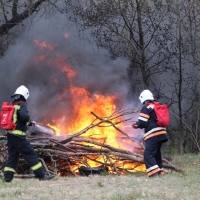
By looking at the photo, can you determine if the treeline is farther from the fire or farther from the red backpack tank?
the red backpack tank

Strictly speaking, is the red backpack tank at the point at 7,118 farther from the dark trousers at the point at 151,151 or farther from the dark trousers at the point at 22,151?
the dark trousers at the point at 151,151

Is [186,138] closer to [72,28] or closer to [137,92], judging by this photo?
[137,92]

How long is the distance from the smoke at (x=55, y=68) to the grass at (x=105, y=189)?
18.6 ft

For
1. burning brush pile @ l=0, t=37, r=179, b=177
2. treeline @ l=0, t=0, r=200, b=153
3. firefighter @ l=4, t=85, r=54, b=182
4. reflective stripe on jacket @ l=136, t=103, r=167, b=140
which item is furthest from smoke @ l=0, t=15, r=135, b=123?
firefighter @ l=4, t=85, r=54, b=182

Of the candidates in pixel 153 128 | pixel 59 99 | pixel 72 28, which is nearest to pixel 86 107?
pixel 59 99

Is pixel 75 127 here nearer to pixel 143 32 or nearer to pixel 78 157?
pixel 78 157

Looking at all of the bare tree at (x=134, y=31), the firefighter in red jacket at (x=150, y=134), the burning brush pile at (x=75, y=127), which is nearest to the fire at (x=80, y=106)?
the burning brush pile at (x=75, y=127)

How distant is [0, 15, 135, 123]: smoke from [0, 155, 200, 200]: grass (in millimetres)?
5678

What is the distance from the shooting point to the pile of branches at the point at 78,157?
8.86 meters

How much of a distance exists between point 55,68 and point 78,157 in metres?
4.87

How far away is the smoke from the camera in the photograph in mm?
12836

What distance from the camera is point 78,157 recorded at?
9.10 meters

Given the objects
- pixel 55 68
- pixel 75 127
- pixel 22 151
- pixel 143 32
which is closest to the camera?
pixel 22 151

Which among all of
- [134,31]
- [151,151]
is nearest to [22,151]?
[151,151]
